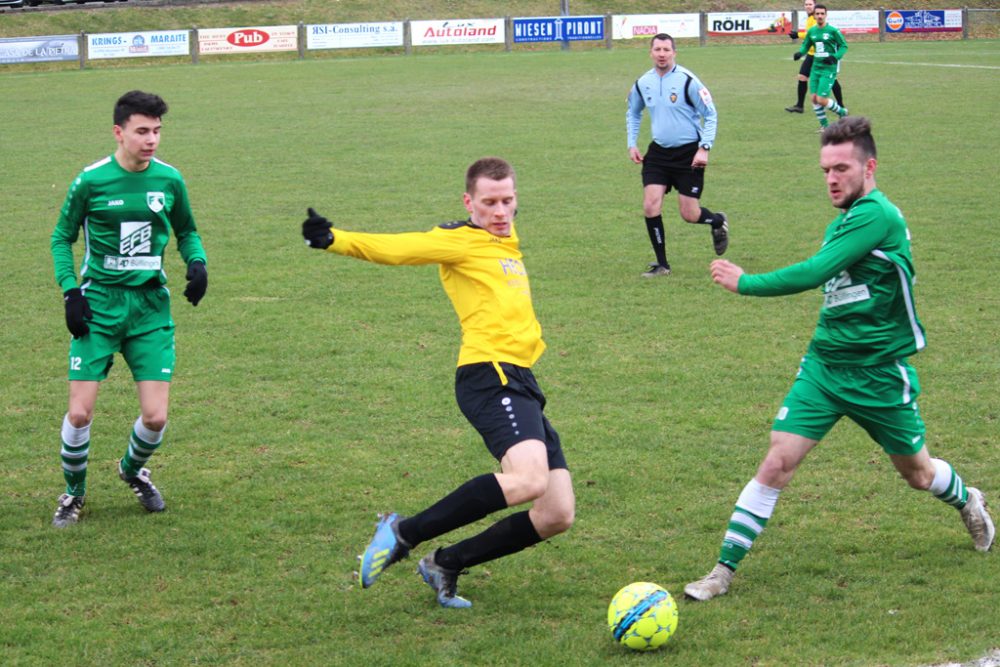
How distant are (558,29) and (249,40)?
11.5m

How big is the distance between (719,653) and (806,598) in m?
0.76

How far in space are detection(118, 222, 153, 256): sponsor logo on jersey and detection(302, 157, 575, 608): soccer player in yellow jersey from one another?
5.63ft

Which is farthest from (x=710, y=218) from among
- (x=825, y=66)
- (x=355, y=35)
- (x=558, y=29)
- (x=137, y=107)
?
(x=558, y=29)

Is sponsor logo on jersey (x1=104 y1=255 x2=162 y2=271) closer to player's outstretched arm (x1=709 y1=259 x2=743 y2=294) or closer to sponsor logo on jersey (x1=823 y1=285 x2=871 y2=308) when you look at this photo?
player's outstretched arm (x1=709 y1=259 x2=743 y2=294)

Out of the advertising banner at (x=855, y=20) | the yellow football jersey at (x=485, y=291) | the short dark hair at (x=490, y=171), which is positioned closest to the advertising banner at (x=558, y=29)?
the advertising banner at (x=855, y=20)

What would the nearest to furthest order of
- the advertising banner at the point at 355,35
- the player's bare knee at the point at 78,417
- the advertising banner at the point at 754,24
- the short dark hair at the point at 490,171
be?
the short dark hair at the point at 490,171
the player's bare knee at the point at 78,417
the advertising banner at the point at 355,35
the advertising banner at the point at 754,24

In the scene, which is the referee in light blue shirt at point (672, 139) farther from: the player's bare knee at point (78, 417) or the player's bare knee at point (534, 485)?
the player's bare knee at point (534, 485)

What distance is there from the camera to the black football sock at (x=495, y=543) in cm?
557

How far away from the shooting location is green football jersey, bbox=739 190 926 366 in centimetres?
536

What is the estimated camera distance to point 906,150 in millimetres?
19922

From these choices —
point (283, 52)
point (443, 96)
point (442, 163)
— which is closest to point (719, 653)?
point (442, 163)

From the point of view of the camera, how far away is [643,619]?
5.07m

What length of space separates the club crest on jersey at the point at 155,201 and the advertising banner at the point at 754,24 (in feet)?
137

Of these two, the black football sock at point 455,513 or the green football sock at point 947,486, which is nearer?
the black football sock at point 455,513
